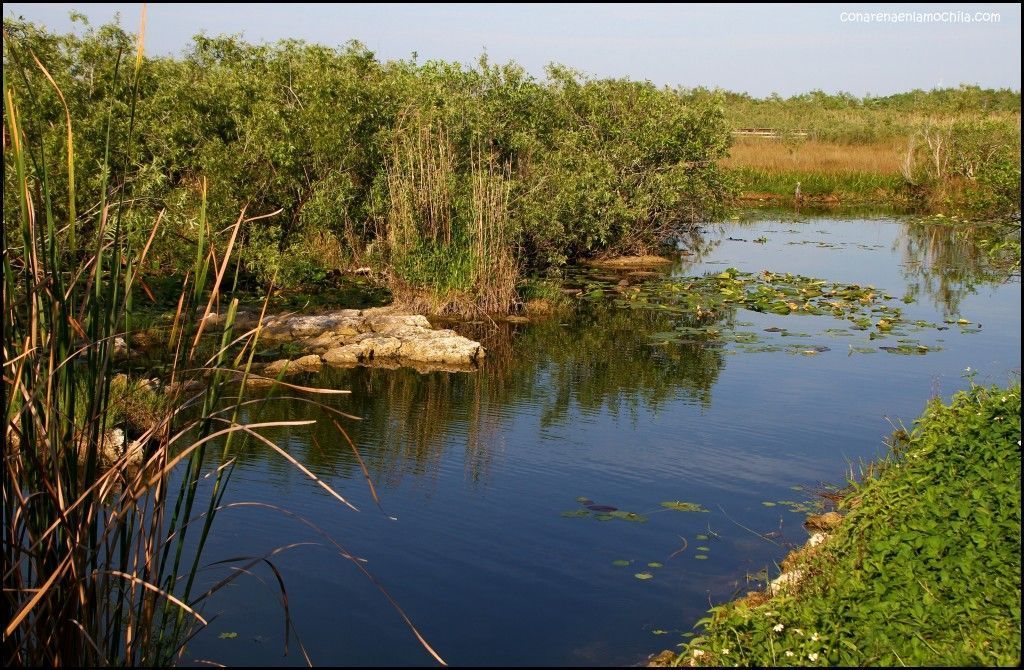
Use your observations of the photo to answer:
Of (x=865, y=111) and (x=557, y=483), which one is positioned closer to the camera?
A: (x=557, y=483)

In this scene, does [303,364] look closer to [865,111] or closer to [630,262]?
[630,262]

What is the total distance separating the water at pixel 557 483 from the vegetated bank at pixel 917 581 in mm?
673

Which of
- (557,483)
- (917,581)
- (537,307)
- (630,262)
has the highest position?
(630,262)

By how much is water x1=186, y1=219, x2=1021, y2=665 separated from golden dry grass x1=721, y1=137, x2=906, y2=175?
17712 mm

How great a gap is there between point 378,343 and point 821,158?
22.7 m

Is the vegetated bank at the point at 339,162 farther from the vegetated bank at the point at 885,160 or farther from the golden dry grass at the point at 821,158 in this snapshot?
the golden dry grass at the point at 821,158

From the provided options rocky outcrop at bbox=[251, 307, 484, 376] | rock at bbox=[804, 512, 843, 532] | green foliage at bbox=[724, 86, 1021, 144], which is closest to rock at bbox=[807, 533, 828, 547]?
rock at bbox=[804, 512, 843, 532]

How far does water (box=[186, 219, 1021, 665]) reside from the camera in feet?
15.0

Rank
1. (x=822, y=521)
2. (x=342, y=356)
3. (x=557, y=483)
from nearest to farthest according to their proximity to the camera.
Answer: (x=822, y=521), (x=557, y=483), (x=342, y=356)

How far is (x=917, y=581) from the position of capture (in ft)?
12.3

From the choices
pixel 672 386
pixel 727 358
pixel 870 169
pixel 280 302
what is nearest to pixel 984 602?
pixel 672 386

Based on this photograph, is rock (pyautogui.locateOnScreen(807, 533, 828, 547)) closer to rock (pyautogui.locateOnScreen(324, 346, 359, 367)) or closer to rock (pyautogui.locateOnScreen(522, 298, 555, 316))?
rock (pyautogui.locateOnScreen(324, 346, 359, 367))

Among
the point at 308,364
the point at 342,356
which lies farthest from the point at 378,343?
the point at 308,364

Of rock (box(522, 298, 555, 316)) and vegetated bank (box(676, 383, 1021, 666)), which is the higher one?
rock (box(522, 298, 555, 316))
